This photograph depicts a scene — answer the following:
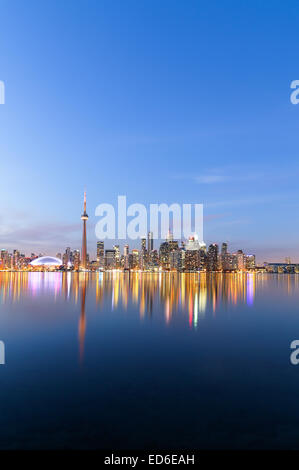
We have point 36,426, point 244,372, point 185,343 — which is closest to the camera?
point 36,426

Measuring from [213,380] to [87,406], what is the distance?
6160 millimetres

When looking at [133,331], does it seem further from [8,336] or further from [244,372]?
[244,372]

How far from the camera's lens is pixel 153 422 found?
9852mm

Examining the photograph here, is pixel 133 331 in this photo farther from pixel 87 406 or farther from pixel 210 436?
pixel 210 436

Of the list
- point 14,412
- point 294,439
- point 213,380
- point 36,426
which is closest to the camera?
point 294,439

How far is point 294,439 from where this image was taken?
9008 millimetres
